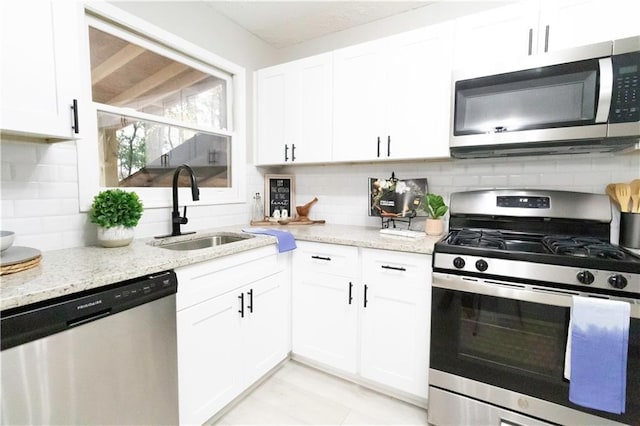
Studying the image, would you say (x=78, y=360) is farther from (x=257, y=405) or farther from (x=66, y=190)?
(x=257, y=405)

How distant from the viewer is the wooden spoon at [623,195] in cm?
158

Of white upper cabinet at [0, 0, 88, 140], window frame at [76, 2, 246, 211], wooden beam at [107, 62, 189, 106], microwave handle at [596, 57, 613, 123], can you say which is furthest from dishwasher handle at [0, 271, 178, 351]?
microwave handle at [596, 57, 613, 123]

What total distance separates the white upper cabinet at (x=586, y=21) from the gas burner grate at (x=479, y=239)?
3.39 feet

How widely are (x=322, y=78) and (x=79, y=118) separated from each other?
1.57m

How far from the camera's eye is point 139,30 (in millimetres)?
1802

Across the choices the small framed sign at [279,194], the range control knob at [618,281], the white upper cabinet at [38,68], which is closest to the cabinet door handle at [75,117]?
the white upper cabinet at [38,68]

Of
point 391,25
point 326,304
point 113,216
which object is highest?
point 391,25

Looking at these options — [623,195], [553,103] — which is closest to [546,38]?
[553,103]

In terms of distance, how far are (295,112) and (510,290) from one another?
191 centimetres

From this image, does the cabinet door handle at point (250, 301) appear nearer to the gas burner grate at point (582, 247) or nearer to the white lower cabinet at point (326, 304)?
the white lower cabinet at point (326, 304)

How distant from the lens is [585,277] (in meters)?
1.23

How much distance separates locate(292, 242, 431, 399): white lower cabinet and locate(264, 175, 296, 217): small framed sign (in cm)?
79

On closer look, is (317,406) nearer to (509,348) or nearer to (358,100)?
(509,348)

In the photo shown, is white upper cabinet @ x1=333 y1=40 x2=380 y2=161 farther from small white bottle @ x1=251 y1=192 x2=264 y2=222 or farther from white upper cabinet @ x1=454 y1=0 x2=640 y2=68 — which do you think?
small white bottle @ x1=251 y1=192 x2=264 y2=222
